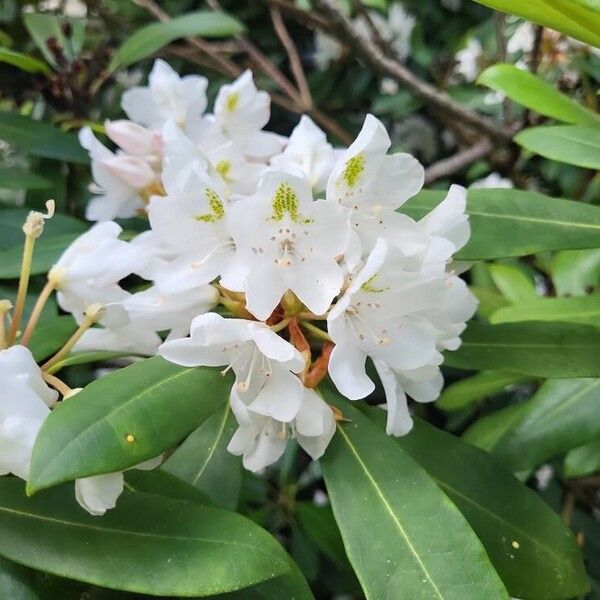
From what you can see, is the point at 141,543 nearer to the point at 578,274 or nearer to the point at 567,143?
the point at 567,143

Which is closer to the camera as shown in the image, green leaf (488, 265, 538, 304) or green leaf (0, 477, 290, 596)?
green leaf (0, 477, 290, 596)

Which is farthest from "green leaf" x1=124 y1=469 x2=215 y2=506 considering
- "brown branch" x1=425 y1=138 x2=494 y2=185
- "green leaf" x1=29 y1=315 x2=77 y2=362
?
"brown branch" x1=425 y1=138 x2=494 y2=185

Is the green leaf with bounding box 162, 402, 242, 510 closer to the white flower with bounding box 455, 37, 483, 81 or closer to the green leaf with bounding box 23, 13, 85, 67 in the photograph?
the green leaf with bounding box 23, 13, 85, 67

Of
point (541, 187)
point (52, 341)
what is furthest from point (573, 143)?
point (541, 187)

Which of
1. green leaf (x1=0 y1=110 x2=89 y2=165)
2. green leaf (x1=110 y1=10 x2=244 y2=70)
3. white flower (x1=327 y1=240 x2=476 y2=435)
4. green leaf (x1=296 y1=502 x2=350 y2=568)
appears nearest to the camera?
white flower (x1=327 y1=240 x2=476 y2=435)

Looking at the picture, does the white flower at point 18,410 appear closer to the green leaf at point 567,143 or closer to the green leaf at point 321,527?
the green leaf at point 567,143

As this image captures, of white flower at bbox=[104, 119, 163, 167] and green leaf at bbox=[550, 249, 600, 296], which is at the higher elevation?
white flower at bbox=[104, 119, 163, 167]

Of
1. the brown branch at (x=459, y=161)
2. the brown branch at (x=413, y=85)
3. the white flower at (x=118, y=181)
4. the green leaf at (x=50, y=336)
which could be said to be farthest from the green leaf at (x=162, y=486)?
the brown branch at (x=413, y=85)
